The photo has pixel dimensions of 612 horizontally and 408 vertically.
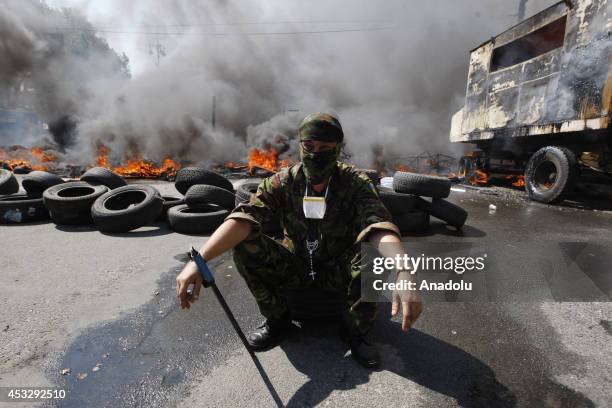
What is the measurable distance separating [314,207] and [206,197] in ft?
11.8

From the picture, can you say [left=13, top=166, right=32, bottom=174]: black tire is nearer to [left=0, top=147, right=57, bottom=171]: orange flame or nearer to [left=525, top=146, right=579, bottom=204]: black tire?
[left=0, top=147, right=57, bottom=171]: orange flame

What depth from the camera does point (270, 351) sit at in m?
2.30

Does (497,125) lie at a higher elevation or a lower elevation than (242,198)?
higher

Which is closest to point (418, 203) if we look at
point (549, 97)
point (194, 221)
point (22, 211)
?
point (194, 221)

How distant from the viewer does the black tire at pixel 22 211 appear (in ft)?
17.7

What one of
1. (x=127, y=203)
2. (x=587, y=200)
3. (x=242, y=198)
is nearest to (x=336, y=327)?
(x=242, y=198)

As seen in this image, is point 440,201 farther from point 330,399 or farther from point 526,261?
point 330,399

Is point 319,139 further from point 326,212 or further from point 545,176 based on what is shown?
point 545,176

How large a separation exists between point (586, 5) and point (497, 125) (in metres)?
3.07

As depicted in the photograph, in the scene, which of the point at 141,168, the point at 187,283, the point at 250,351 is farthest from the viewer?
the point at 141,168

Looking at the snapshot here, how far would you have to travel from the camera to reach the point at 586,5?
666 cm

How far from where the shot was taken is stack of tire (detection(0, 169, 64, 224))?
213 inches

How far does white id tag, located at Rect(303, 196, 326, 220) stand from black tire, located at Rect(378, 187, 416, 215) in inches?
110

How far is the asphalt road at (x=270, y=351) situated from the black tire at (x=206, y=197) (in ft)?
5.49
